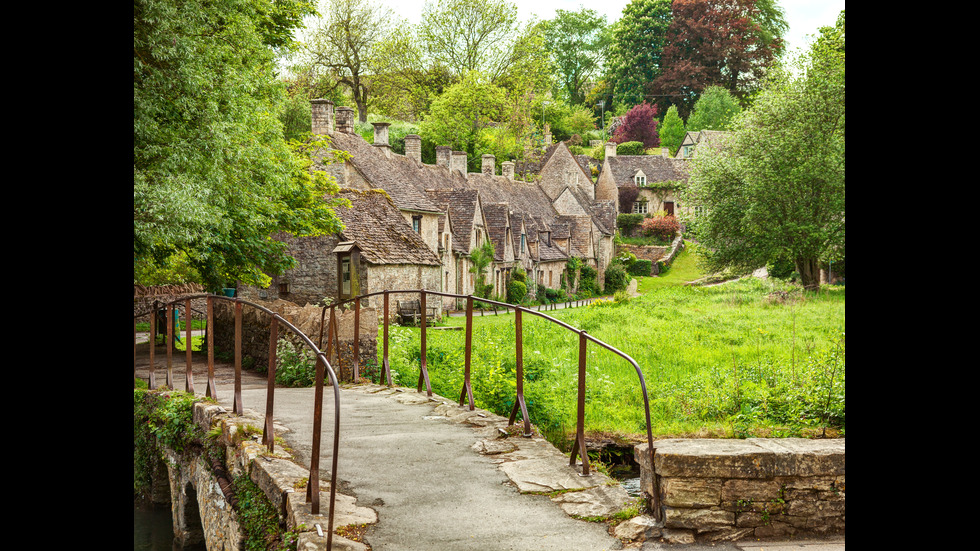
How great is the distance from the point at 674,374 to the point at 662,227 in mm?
48656

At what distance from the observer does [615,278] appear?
177 ft

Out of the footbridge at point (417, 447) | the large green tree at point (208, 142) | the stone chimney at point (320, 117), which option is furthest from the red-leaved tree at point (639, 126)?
the footbridge at point (417, 447)

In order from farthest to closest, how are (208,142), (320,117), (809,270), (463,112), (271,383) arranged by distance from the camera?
(463,112) → (809,270) → (320,117) → (208,142) → (271,383)

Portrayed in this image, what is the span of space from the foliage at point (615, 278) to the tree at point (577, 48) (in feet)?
119

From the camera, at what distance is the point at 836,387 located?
445 inches

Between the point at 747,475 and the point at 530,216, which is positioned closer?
the point at 747,475

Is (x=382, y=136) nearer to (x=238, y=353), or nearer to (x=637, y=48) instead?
(x=238, y=353)

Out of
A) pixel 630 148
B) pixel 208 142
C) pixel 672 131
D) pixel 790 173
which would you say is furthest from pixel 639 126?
pixel 208 142

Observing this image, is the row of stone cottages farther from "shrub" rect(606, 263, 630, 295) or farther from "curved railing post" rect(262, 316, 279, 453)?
"curved railing post" rect(262, 316, 279, 453)

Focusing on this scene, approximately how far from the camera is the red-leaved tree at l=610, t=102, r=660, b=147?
272 ft

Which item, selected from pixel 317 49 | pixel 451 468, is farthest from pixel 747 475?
pixel 317 49
